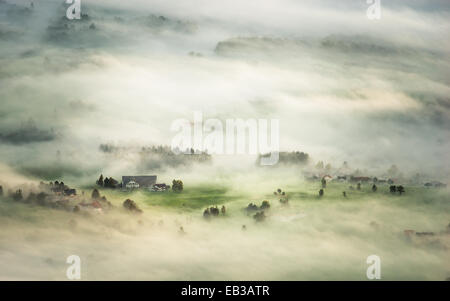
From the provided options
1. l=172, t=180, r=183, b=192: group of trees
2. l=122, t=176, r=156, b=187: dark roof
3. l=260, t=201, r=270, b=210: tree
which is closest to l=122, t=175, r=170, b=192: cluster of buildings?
l=122, t=176, r=156, b=187: dark roof

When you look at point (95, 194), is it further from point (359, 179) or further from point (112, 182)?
point (359, 179)

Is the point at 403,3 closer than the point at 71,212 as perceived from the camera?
No

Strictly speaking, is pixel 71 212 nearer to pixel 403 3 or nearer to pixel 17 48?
pixel 17 48

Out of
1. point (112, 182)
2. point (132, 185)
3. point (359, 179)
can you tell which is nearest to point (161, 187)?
point (132, 185)

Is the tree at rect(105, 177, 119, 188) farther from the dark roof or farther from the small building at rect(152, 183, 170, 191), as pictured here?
the small building at rect(152, 183, 170, 191)

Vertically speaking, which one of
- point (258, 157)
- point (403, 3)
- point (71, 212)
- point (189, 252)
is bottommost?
point (189, 252)

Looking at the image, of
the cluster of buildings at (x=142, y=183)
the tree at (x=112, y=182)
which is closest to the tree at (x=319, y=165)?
the cluster of buildings at (x=142, y=183)
